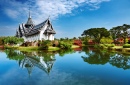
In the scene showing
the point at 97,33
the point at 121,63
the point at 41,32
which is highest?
the point at 97,33

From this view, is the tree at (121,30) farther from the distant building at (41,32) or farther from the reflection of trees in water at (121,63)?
the reflection of trees in water at (121,63)

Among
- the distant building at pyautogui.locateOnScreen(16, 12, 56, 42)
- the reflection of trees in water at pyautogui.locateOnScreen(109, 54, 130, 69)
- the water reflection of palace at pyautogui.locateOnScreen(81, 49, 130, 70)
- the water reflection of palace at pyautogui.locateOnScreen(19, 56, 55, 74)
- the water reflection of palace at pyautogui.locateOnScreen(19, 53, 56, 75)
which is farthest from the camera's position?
the distant building at pyautogui.locateOnScreen(16, 12, 56, 42)

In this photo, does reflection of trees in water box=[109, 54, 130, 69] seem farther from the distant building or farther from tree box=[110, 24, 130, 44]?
tree box=[110, 24, 130, 44]

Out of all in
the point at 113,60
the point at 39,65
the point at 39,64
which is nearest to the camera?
the point at 39,65

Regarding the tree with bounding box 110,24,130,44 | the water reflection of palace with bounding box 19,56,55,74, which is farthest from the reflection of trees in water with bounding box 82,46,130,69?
the tree with bounding box 110,24,130,44

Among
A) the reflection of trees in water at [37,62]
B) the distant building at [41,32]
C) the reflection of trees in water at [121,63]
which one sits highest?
the distant building at [41,32]

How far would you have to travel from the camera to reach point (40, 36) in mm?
34094

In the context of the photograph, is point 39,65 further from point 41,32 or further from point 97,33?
point 97,33

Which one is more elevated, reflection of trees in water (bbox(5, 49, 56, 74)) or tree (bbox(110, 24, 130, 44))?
tree (bbox(110, 24, 130, 44))

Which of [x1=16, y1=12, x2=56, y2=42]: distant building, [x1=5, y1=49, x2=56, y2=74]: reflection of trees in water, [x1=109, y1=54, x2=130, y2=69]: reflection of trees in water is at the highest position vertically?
[x1=16, y1=12, x2=56, y2=42]: distant building

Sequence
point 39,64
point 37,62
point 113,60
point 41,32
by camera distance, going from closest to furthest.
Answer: point 39,64 → point 37,62 → point 113,60 → point 41,32

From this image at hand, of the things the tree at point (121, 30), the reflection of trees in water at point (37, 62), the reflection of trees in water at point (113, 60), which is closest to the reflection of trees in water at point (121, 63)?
the reflection of trees in water at point (113, 60)

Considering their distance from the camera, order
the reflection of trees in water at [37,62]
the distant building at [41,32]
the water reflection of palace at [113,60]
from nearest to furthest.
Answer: the reflection of trees in water at [37,62]
the water reflection of palace at [113,60]
the distant building at [41,32]

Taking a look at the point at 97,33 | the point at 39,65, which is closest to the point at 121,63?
the point at 39,65
